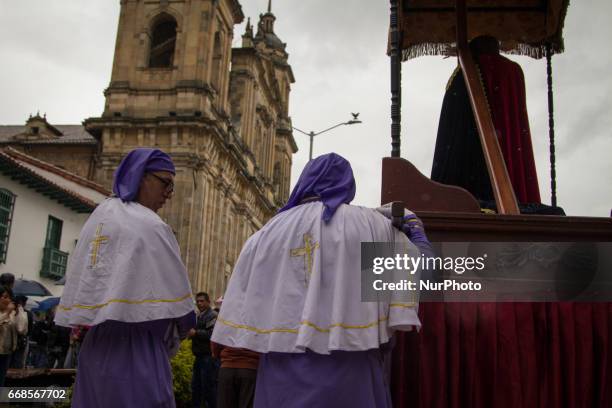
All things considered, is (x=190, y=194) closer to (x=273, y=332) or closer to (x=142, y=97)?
(x=142, y=97)

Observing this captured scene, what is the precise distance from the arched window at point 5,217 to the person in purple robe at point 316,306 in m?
17.9

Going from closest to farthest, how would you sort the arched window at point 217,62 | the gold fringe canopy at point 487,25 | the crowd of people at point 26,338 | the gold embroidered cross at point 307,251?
the gold embroidered cross at point 307,251 → the gold fringe canopy at point 487,25 → the crowd of people at point 26,338 → the arched window at point 217,62

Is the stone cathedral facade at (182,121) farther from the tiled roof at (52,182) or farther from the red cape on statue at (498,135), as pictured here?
the red cape on statue at (498,135)

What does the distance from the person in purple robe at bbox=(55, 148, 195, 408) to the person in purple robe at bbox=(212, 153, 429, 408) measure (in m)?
0.38

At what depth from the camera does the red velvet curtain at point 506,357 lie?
3.33 m

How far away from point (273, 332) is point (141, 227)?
944mm

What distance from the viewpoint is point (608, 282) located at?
3.41 m

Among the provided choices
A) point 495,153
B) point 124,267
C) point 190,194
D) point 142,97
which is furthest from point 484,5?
point 142,97

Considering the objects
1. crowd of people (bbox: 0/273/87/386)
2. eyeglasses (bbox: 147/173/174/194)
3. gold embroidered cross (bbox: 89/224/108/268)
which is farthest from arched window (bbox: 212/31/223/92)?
gold embroidered cross (bbox: 89/224/108/268)

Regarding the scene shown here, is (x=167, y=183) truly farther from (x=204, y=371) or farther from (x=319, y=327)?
(x=204, y=371)

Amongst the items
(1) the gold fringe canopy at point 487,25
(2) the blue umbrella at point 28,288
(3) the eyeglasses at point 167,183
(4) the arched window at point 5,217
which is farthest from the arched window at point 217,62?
(3) the eyeglasses at point 167,183

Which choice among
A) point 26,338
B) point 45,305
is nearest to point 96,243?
point 26,338

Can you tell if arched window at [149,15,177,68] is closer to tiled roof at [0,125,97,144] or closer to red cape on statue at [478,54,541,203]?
tiled roof at [0,125,97,144]

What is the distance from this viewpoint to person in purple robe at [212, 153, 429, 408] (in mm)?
2754
